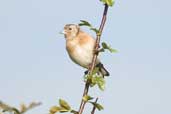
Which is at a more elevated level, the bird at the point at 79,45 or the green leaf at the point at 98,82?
the green leaf at the point at 98,82

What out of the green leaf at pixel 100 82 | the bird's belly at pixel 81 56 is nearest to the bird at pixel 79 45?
the bird's belly at pixel 81 56

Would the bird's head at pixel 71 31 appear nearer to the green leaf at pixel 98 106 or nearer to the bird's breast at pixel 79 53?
the bird's breast at pixel 79 53

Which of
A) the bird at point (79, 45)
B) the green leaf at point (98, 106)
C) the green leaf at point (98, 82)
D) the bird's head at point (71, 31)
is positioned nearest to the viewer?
the green leaf at point (98, 106)

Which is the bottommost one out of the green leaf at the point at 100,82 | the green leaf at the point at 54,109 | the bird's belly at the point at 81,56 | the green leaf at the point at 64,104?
the bird's belly at the point at 81,56

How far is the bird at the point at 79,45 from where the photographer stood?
1062 centimetres

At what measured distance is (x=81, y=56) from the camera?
1100 cm

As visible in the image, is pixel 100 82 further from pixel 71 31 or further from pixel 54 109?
pixel 71 31

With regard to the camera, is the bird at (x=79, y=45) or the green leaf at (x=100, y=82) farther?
the bird at (x=79, y=45)

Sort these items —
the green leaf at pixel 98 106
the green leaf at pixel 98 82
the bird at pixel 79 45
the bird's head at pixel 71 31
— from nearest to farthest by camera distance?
1. the green leaf at pixel 98 106
2. the green leaf at pixel 98 82
3. the bird at pixel 79 45
4. the bird's head at pixel 71 31

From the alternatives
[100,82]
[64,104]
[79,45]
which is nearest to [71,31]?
[79,45]

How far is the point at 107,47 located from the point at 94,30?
0.32 metres

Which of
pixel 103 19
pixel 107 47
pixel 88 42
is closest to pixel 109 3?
pixel 103 19

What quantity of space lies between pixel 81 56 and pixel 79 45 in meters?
0.25

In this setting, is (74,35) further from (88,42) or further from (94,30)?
(94,30)
